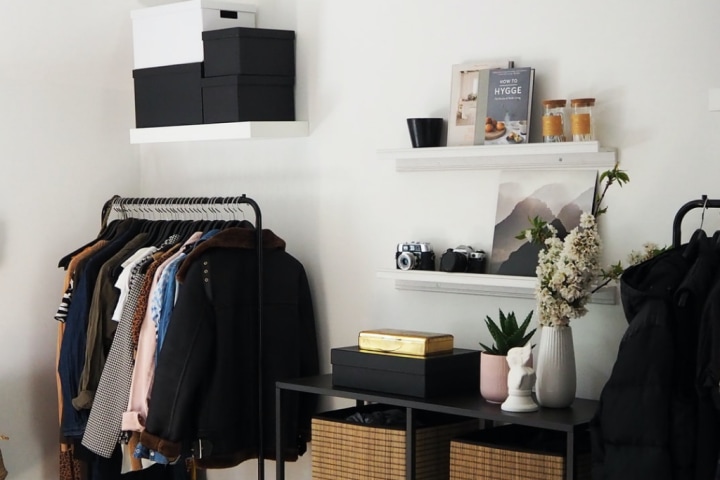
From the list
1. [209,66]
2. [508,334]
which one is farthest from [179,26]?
[508,334]

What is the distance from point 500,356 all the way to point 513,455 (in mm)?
310

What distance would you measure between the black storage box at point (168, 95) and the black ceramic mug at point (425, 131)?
36.0 inches

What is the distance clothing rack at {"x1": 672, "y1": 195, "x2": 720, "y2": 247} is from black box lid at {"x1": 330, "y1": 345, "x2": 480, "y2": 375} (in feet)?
2.50

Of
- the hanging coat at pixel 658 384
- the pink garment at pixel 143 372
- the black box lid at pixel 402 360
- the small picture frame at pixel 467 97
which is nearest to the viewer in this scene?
the hanging coat at pixel 658 384

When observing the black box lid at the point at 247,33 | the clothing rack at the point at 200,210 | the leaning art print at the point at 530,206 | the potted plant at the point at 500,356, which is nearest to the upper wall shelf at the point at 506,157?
the leaning art print at the point at 530,206

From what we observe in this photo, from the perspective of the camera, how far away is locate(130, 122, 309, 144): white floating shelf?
3.86 meters

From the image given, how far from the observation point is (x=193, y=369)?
363 centimetres

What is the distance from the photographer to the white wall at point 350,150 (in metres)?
3.09

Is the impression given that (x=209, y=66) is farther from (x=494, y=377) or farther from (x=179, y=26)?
(x=494, y=377)

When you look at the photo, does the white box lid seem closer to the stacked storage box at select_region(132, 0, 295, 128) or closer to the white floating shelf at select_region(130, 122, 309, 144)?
the stacked storage box at select_region(132, 0, 295, 128)

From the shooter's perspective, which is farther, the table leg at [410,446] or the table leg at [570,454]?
the table leg at [410,446]

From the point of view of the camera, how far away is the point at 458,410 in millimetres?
3051

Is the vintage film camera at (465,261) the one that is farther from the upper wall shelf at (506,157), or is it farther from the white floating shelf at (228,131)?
the white floating shelf at (228,131)

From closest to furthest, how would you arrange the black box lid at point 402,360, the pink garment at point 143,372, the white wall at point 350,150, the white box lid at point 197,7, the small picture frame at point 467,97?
the white wall at point 350,150 < the black box lid at point 402,360 < the small picture frame at point 467,97 < the pink garment at point 143,372 < the white box lid at point 197,7
